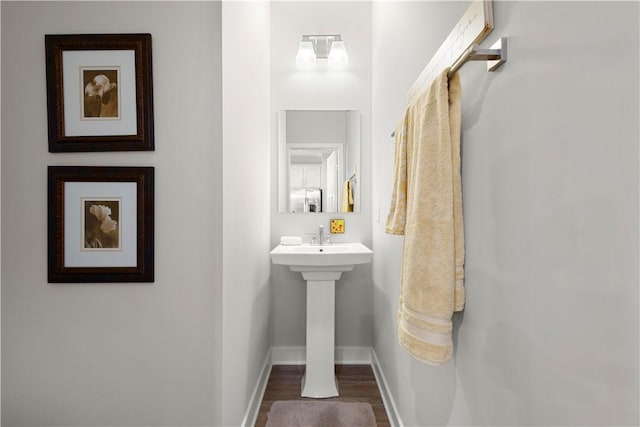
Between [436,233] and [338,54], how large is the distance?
213 centimetres

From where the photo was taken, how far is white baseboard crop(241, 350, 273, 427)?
5.60 ft

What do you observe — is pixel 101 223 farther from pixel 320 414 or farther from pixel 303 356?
pixel 303 356

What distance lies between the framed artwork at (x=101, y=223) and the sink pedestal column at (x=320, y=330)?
1.04 metres

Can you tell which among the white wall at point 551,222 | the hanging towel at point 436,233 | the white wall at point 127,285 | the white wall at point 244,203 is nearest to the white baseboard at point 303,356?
the white wall at point 244,203

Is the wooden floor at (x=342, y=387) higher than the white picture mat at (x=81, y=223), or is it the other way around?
the white picture mat at (x=81, y=223)

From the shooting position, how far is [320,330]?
2.14 metres

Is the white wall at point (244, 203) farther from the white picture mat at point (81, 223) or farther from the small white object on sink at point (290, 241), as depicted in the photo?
the white picture mat at point (81, 223)

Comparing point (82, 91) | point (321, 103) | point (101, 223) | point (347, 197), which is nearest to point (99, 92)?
point (82, 91)

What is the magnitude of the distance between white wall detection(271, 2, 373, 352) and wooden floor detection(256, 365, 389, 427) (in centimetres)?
20

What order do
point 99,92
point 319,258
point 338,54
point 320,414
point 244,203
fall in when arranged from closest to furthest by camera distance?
point 99,92, point 244,203, point 320,414, point 319,258, point 338,54

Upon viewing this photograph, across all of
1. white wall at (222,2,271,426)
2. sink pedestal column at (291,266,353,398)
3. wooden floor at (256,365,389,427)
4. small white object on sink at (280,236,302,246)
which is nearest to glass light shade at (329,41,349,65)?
white wall at (222,2,271,426)

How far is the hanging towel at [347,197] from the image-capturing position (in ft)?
8.57

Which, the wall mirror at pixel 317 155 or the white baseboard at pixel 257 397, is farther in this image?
the wall mirror at pixel 317 155

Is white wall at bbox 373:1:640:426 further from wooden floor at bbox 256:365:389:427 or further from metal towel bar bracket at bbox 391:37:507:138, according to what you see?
wooden floor at bbox 256:365:389:427
